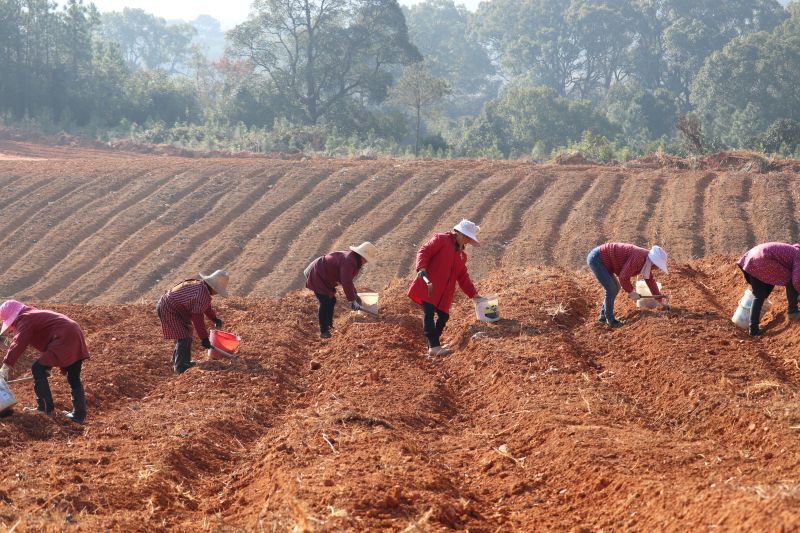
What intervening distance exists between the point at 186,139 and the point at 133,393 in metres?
29.1

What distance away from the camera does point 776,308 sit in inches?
408

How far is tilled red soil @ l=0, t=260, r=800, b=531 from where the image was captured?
229 inches

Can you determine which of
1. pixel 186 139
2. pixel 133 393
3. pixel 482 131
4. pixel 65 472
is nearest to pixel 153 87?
pixel 186 139

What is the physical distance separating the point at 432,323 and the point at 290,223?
1259cm

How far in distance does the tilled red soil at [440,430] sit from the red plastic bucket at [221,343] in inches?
6.2

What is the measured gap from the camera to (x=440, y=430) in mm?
8047

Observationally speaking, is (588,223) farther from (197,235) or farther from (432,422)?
(432,422)

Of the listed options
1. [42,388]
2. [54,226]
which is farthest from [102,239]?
[42,388]

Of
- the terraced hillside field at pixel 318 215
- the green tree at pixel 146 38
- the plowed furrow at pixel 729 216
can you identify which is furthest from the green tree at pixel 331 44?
the green tree at pixel 146 38

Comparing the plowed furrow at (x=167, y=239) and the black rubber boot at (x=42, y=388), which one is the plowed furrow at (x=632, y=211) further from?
the black rubber boot at (x=42, y=388)

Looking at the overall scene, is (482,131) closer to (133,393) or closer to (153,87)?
(153,87)

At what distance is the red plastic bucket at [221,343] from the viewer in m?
10.4

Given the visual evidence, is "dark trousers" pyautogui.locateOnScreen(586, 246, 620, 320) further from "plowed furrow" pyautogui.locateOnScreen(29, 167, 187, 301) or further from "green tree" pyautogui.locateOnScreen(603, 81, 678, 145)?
"green tree" pyautogui.locateOnScreen(603, 81, 678, 145)

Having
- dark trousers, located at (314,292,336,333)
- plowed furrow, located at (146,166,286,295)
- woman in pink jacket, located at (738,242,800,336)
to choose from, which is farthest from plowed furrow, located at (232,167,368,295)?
woman in pink jacket, located at (738,242,800,336)
